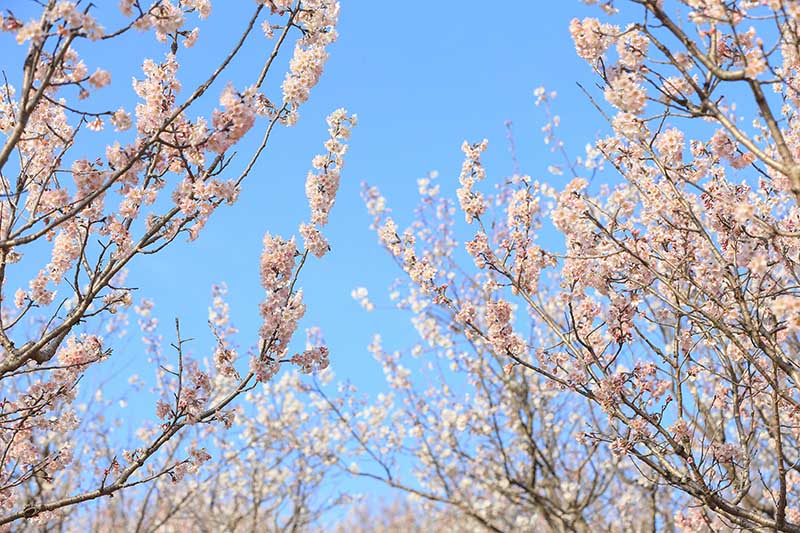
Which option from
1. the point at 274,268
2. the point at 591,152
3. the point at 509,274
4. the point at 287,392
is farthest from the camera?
the point at 287,392

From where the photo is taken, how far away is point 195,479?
11.8m

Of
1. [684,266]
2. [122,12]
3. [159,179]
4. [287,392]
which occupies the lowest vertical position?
[684,266]

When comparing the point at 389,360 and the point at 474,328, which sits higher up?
the point at 389,360

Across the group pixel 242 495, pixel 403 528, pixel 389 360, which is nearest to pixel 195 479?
pixel 242 495

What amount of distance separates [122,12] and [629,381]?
320cm

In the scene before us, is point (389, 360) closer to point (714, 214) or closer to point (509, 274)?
point (509, 274)

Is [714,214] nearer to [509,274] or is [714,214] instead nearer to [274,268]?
[509,274]

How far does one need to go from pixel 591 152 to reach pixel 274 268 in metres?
5.06

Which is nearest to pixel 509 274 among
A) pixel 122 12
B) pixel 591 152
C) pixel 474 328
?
pixel 474 328

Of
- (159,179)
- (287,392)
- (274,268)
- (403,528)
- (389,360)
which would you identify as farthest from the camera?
(403,528)

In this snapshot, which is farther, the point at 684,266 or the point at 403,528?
the point at 403,528

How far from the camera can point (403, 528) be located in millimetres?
28188

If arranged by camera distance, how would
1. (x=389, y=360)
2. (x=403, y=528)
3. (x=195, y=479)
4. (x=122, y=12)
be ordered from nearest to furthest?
(x=122, y=12)
(x=389, y=360)
(x=195, y=479)
(x=403, y=528)

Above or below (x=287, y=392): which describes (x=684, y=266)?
below
